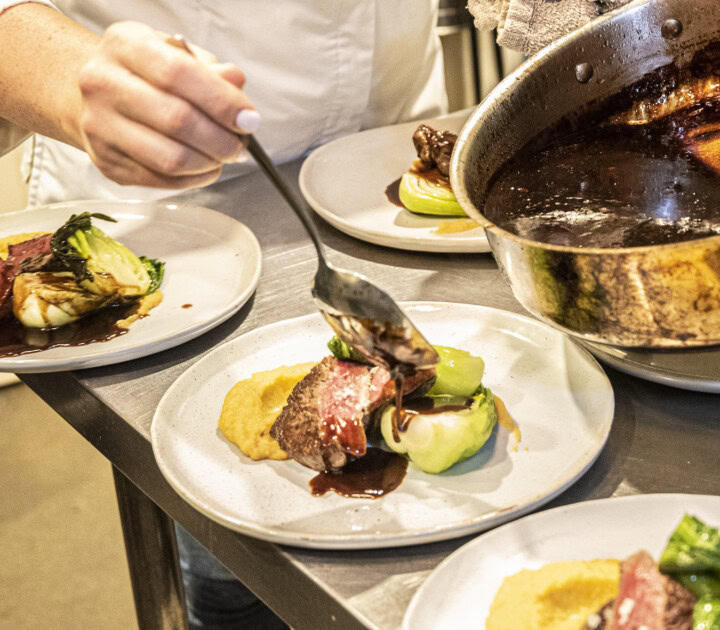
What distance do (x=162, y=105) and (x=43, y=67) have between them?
0.47 metres

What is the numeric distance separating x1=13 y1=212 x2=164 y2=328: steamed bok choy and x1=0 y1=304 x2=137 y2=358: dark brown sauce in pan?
0.04ft

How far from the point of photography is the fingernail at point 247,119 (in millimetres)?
854

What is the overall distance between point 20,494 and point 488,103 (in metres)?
2.73

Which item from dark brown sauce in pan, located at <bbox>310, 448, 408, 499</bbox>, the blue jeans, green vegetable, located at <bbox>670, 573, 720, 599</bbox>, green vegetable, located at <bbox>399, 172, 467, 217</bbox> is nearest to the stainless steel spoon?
dark brown sauce in pan, located at <bbox>310, 448, 408, 499</bbox>

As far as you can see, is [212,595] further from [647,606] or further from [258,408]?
[647,606]

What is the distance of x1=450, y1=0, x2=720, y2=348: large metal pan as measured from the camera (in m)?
0.81

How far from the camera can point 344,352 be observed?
3.45 feet

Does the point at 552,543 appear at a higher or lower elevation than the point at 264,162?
lower

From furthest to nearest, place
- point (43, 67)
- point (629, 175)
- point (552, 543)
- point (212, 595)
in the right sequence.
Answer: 1. point (212, 595)
2. point (43, 67)
3. point (629, 175)
4. point (552, 543)

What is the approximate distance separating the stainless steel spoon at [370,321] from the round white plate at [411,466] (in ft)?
0.44

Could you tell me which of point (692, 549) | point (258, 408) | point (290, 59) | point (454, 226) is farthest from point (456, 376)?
point (290, 59)

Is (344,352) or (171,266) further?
(171,266)

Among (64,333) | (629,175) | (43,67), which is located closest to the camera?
(629,175)

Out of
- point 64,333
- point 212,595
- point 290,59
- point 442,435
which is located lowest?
point 212,595
